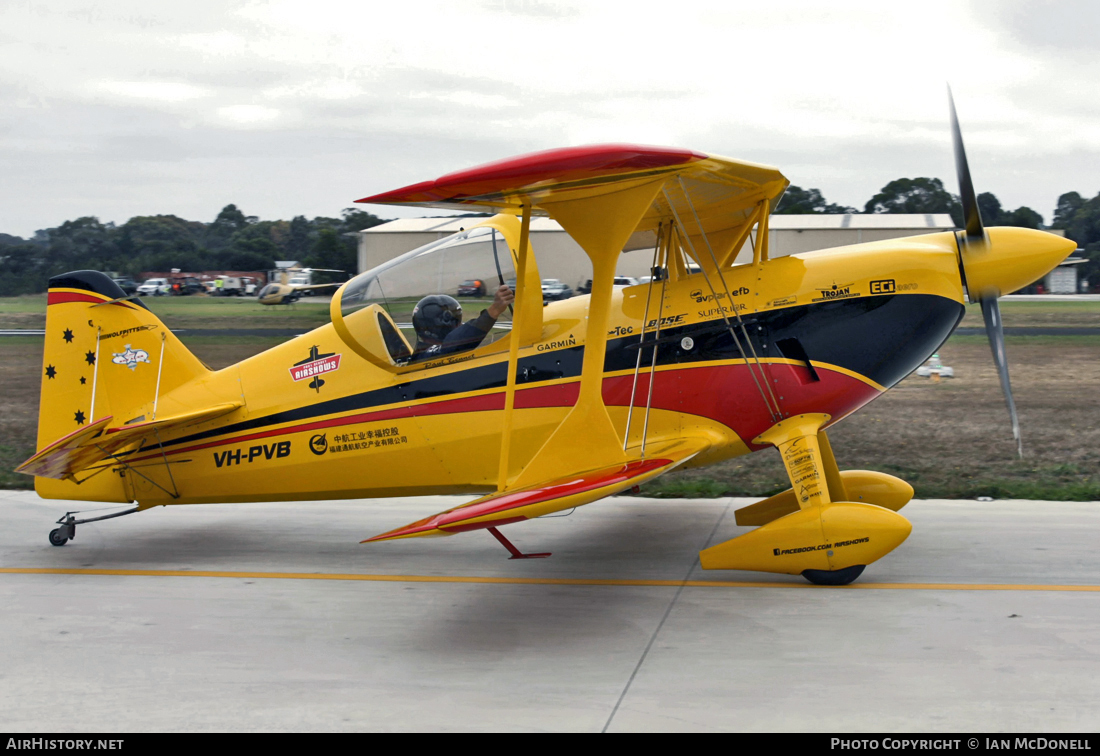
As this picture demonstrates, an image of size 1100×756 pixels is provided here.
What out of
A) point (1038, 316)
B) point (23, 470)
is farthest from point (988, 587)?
point (1038, 316)

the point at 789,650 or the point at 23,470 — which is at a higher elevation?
the point at 23,470

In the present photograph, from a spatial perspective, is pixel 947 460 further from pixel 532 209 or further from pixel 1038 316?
pixel 1038 316

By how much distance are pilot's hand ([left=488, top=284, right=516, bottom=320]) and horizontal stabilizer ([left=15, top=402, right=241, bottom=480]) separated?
218 centimetres

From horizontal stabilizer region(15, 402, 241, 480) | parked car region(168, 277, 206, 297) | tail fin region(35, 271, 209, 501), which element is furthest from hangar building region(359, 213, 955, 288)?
parked car region(168, 277, 206, 297)

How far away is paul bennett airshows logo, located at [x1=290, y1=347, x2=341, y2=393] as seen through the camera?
21.8ft

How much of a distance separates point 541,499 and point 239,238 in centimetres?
5504

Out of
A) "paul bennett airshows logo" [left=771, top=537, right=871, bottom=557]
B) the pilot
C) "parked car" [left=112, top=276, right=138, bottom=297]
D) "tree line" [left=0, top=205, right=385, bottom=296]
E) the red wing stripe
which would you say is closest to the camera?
the red wing stripe

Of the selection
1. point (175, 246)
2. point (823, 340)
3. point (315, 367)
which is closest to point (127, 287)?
point (315, 367)

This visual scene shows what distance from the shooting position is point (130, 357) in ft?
23.4

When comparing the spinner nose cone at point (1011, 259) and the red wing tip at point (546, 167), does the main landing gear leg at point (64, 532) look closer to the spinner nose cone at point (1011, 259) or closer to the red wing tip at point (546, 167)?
the red wing tip at point (546, 167)

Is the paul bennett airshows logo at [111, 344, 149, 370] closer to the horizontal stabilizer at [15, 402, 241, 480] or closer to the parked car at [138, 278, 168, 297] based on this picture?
the horizontal stabilizer at [15, 402, 241, 480]

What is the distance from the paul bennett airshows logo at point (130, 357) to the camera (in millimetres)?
7109

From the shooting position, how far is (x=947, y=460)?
374 inches

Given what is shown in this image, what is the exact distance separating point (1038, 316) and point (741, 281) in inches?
1051
